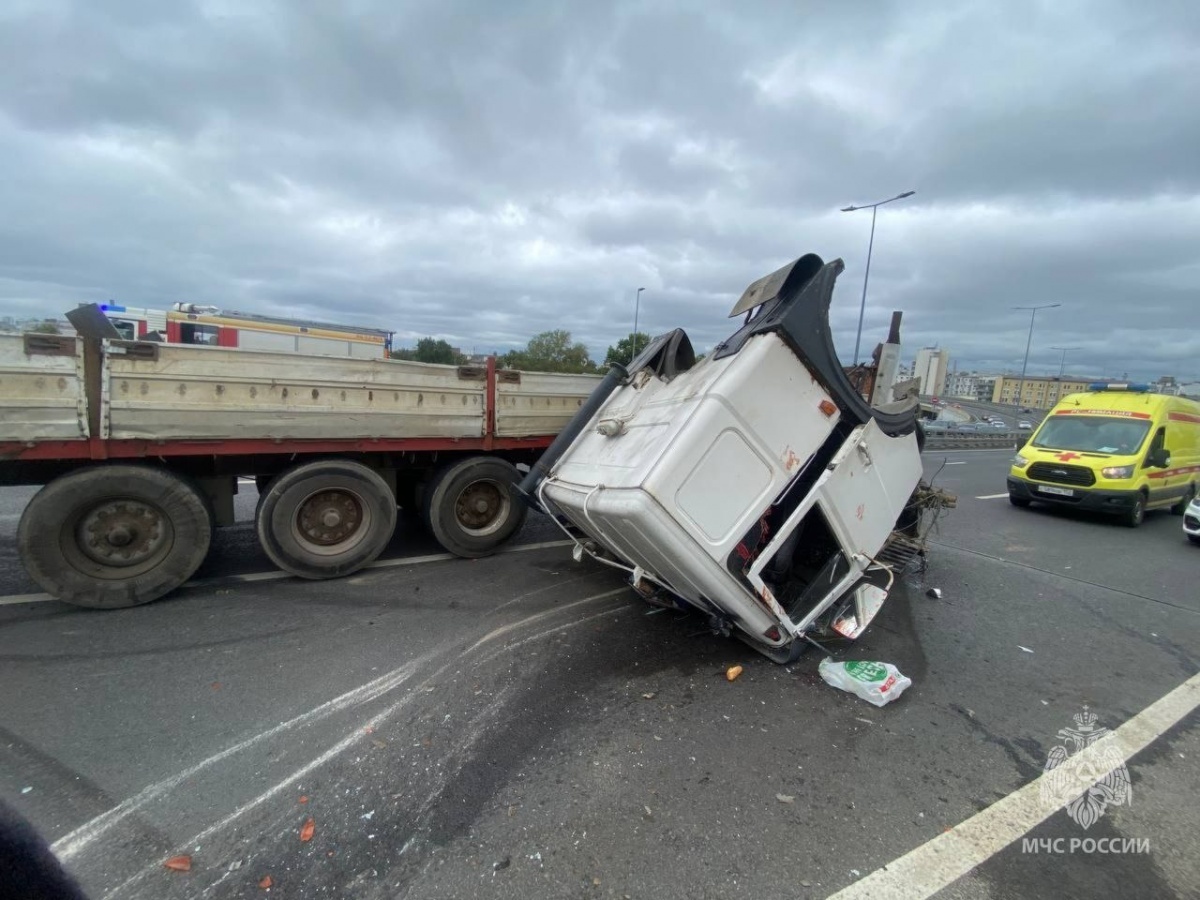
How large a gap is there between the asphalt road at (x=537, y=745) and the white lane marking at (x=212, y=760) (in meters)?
0.01

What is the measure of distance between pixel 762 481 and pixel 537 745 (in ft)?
6.30

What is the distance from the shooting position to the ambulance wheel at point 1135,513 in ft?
29.2

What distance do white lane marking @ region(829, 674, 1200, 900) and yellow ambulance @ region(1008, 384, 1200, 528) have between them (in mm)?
7667

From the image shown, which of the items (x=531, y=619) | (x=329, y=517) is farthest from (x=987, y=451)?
(x=329, y=517)

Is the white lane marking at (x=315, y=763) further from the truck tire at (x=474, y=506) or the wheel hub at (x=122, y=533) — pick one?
the wheel hub at (x=122, y=533)

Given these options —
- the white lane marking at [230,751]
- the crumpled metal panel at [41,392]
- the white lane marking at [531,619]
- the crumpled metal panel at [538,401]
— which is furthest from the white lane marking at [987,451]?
the crumpled metal panel at [41,392]

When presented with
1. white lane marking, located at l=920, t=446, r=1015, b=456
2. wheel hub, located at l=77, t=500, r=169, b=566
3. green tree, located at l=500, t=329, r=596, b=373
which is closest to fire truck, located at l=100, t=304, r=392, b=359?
wheel hub, located at l=77, t=500, r=169, b=566

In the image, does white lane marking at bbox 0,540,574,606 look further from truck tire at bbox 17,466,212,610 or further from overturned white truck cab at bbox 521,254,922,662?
overturned white truck cab at bbox 521,254,922,662

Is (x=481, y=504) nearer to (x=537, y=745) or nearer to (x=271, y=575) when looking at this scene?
(x=271, y=575)

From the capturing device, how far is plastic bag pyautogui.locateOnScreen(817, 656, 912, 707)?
335 centimetres

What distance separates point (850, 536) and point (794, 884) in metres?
2.23

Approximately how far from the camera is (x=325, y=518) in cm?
A: 508

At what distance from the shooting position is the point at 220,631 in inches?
157

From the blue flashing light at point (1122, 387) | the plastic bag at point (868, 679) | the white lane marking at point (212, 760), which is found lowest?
the white lane marking at point (212, 760)
